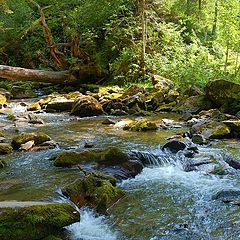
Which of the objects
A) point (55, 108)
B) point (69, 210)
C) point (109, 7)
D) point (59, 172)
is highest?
point (109, 7)

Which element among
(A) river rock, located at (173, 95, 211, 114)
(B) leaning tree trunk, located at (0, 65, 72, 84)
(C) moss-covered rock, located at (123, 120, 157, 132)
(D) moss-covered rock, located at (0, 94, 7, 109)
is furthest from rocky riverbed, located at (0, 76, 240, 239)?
(B) leaning tree trunk, located at (0, 65, 72, 84)

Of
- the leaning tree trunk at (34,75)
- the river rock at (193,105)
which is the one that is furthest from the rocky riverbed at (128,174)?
the leaning tree trunk at (34,75)

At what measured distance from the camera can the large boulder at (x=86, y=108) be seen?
48.5 ft

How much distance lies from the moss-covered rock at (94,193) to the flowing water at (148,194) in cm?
14

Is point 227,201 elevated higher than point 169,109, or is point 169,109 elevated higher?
point 227,201

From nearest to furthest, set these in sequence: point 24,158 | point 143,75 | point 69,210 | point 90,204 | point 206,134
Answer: point 69,210
point 90,204
point 24,158
point 206,134
point 143,75

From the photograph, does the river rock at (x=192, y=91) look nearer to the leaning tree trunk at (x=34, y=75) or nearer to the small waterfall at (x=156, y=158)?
the leaning tree trunk at (x=34, y=75)

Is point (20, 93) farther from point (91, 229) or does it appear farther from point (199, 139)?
point (91, 229)

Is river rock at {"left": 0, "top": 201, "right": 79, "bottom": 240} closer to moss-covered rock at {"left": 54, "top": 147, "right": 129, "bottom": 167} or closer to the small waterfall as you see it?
moss-covered rock at {"left": 54, "top": 147, "right": 129, "bottom": 167}

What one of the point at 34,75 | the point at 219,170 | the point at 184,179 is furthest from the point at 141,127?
the point at 34,75

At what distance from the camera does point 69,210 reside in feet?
16.6

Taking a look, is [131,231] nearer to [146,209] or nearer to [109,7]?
[146,209]

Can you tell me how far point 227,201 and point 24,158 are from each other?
467 cm

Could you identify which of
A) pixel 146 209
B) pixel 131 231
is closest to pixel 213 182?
pixel 146 209
